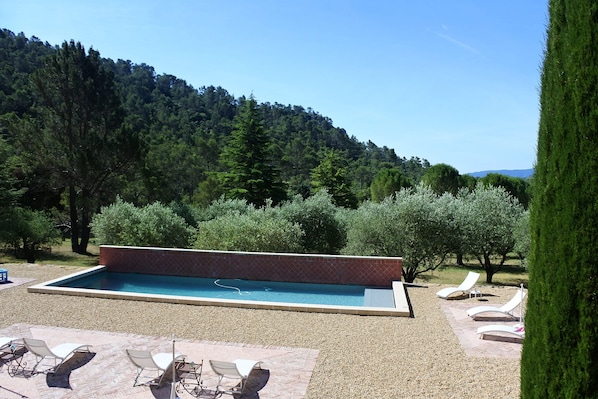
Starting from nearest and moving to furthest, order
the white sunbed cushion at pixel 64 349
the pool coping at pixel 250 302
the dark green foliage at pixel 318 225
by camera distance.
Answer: the white sunbed cushion at pixel 64 349 → the pool coping at pixel 250 302 → the dark green foliage at pixel 318 225

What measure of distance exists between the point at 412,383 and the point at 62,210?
3132 cm

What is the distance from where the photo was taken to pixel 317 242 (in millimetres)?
22312

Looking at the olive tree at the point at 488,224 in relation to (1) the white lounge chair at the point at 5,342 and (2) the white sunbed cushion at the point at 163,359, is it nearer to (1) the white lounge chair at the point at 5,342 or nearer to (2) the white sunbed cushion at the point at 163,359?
(2) the white sunbed cushion at the point at 163,359

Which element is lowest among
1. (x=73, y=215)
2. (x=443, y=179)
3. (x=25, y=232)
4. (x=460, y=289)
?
(x=460, y=289)

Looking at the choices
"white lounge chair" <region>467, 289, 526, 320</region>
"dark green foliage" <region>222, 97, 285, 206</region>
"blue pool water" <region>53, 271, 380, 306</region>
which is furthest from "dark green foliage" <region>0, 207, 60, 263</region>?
"white lounge chair" <region>467, 289, 526, 320</region>

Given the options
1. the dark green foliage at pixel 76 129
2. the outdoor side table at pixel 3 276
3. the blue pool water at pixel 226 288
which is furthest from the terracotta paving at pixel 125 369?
the dark green foliage at pixel 76 129

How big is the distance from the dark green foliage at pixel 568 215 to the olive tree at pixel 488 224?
47.6 feet

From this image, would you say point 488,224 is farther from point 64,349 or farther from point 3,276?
point 3,276

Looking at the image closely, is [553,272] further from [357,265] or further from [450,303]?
[357,265]

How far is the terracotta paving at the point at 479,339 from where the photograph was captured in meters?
8.98

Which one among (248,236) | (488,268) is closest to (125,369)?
(248,236)

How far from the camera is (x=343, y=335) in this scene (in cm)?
995

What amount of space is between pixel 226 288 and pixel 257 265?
1.33m

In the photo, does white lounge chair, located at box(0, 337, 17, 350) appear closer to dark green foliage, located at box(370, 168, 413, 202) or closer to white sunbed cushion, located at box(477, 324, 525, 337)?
white sunbed cushion, located at box(477, 324, 525, 337)
